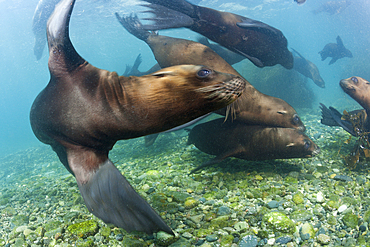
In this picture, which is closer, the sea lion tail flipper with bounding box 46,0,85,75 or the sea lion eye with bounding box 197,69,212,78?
the sea lion eye with bounding box 197,69,212,78

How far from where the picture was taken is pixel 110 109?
6.40 ft

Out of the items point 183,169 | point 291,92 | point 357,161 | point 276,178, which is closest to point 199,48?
point 183,169

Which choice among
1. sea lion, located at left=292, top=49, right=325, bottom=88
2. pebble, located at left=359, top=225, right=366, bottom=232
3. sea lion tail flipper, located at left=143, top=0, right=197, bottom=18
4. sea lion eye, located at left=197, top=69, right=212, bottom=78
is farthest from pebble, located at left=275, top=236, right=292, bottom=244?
sea lion, located at left=292, top=49, right=325, bottom=88

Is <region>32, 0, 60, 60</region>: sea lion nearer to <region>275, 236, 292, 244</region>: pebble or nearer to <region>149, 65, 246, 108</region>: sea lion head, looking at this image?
<region>149, 65, 246, 108</region>: sea lion head

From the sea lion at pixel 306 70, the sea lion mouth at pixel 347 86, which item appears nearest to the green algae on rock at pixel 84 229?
the sea lion mouth at pixel 347 86

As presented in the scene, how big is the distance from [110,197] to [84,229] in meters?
0.39

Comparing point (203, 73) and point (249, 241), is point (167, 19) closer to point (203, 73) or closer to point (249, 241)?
point (203, 73)

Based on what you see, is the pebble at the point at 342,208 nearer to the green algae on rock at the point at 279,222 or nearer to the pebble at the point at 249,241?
the green algae on rock at the point at 279,222

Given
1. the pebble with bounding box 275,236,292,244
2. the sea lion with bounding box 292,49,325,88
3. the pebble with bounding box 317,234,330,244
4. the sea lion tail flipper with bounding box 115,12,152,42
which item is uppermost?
the sea lion tail flipper with bounding box 115,12,152,42

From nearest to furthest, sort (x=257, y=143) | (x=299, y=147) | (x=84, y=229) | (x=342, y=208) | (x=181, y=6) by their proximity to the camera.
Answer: (x=84, y=229), (x=342, y=208), (x=299, y=147), (x=257, y=143), (x=181, y=6)

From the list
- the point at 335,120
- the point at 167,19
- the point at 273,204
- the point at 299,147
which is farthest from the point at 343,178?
the point at 167,19

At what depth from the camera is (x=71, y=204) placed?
281 cm

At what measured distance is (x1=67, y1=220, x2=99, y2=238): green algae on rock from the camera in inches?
75.7

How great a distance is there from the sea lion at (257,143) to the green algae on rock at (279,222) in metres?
1.41
